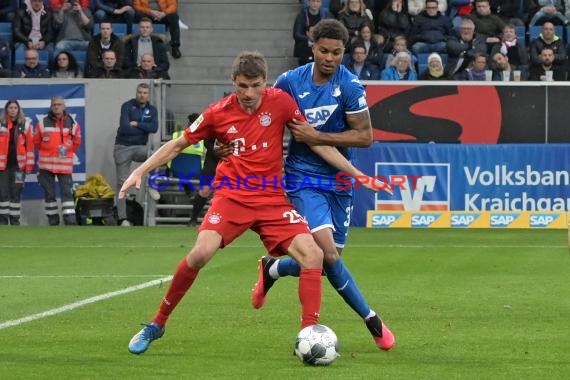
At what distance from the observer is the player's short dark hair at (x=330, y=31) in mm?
A: 8969

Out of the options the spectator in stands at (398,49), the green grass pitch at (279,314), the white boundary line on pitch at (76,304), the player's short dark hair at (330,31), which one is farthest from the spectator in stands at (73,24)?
the player's short dark hair at (330,31)

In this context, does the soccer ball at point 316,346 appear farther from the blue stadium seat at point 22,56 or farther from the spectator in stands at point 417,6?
the spectator in stands at point 417,6

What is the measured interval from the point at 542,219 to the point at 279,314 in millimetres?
12809

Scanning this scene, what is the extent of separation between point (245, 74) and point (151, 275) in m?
6.68

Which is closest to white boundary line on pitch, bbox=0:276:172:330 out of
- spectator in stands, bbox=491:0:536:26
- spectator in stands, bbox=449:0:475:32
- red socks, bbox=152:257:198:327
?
red socks, bbox=152:257:198:327

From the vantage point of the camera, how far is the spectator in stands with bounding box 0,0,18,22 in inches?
1115

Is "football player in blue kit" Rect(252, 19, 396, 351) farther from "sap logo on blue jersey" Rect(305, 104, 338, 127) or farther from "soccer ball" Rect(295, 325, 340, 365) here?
"soccer ball" Rect(295, 325, 340, 365)

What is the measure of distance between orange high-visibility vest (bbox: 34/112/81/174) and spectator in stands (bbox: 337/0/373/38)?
18.8 feet

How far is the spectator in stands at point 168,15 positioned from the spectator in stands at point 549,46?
704cm

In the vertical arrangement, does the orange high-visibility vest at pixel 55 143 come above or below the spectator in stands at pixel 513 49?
below

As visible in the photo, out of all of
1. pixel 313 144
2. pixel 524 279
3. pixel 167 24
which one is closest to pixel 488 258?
pixel 524 279

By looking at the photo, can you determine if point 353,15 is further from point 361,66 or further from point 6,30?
point 6,30

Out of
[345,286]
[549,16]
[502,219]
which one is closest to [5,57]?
[502,219]

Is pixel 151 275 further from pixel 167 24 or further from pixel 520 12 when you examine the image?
pixel 520 12
